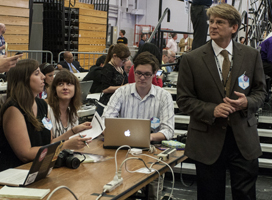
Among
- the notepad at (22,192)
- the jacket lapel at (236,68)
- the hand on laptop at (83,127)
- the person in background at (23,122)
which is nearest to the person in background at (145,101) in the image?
the hand on laptop at (83,127)

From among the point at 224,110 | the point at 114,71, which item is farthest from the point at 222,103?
the point at 114,71

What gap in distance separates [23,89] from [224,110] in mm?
1229

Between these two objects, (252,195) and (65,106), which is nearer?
(252,195)

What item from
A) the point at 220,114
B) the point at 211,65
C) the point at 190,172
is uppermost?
the point at 211,65

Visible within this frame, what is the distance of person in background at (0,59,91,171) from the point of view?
234cm

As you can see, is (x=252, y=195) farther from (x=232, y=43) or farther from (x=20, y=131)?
(x=20, y=131)

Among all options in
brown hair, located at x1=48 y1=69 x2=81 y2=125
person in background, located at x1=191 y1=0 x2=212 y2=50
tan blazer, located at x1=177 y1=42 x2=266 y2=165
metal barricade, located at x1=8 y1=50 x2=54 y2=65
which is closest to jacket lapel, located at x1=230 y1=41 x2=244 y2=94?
tan blazer, located at x1=177 y1=42 x2=266 y2=165

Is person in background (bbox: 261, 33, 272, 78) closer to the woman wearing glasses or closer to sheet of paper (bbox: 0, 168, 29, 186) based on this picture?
the woman wearing glasses

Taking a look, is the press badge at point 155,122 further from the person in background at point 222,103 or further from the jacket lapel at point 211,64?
the jacket lapel at point 211,64

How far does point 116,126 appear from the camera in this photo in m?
2.68

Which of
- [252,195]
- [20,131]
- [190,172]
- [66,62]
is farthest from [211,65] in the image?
[66,62]

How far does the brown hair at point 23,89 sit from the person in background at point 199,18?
8.55 feet

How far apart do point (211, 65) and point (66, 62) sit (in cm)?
647

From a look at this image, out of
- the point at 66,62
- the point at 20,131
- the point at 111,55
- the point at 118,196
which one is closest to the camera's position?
the point at 118,196
